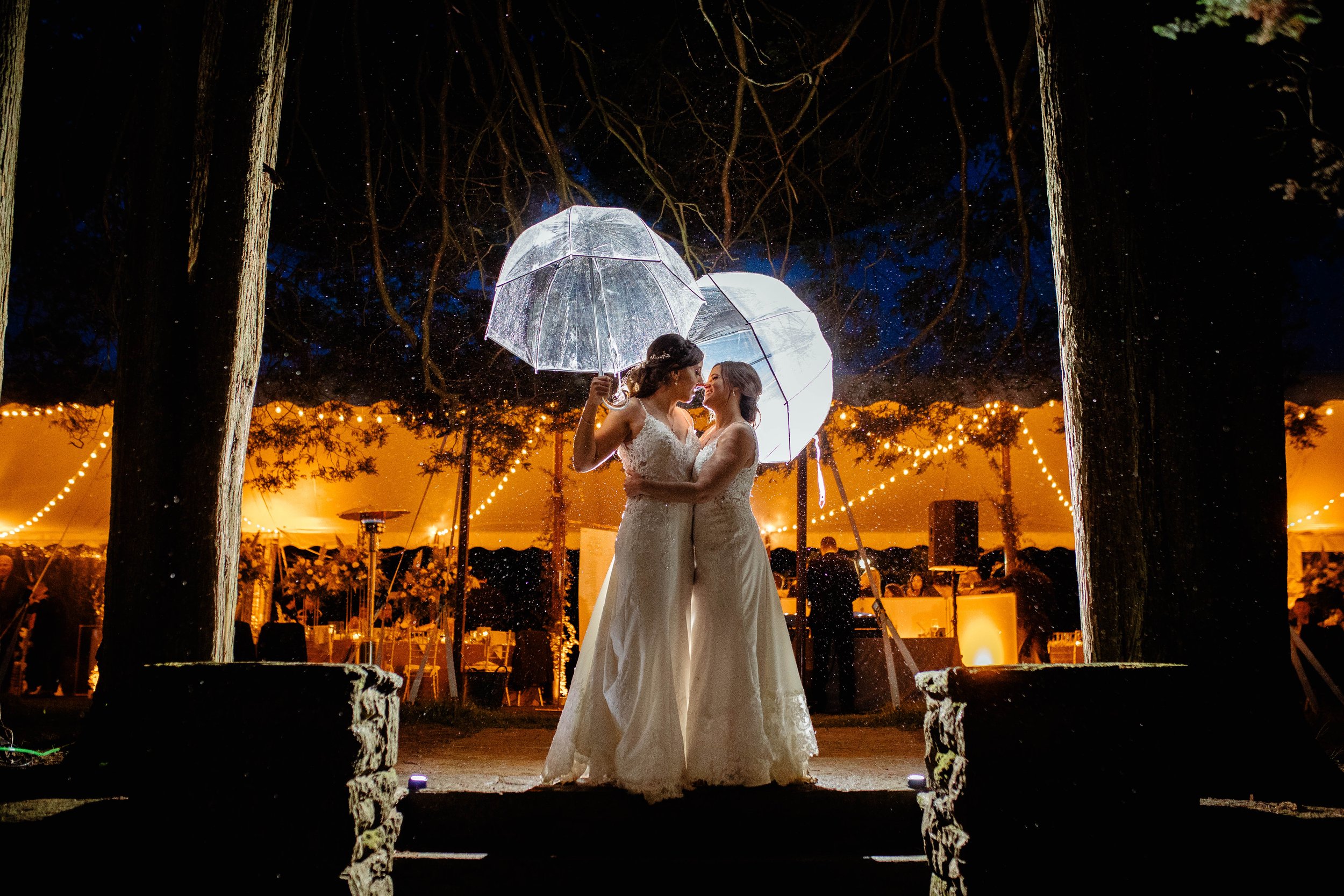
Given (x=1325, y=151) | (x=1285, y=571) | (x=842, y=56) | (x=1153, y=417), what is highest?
(x=842, y=56)

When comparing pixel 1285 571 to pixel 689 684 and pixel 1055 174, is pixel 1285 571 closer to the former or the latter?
pixel 1055 174

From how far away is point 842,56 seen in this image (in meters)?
6.45

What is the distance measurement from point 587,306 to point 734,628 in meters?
1.61

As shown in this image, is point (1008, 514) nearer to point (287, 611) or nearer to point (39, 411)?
point (287, 611)

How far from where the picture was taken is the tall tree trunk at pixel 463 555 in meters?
8.02

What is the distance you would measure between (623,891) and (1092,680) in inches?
62.4

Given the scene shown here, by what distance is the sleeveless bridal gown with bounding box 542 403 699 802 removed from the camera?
11.1 feet

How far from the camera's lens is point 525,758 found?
469 centimetres

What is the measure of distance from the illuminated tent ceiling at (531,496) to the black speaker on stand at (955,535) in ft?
3.36

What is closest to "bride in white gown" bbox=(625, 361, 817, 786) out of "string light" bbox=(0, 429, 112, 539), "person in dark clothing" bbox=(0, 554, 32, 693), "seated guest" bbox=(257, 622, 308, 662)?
"seated guest" bbox=(257, 622, 308, 662)

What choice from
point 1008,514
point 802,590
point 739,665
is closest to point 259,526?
point 802,590

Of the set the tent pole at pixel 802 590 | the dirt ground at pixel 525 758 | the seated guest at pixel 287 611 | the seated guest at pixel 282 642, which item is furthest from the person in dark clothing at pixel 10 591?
the tent pole at pixel 802 590

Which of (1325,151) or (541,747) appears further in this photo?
(541,747)

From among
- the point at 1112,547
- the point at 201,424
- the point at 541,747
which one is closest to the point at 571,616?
the point at 541,747
